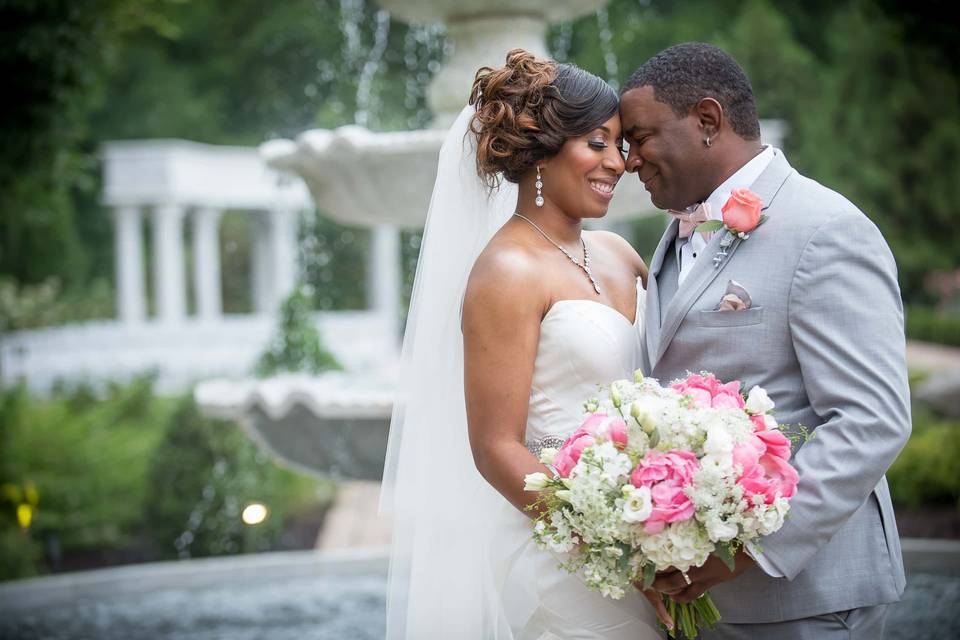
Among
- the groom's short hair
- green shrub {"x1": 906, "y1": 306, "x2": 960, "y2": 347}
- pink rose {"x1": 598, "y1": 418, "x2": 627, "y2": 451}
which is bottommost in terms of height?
green shrub {"x1": 906, "y1": 306, "x2": 960, "y2": 347}

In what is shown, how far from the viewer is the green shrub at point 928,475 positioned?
9.34 meters

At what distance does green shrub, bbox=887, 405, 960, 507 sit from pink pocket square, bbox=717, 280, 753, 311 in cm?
720

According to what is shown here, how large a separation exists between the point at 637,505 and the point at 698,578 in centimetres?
33

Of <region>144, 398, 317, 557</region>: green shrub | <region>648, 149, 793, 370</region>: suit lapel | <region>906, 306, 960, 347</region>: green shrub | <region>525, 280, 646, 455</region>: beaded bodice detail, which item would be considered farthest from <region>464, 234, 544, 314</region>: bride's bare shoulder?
<region>906, 306, 960, 347</region>: green shrub

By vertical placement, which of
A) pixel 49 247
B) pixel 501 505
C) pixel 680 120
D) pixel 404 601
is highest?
pixel 680 120

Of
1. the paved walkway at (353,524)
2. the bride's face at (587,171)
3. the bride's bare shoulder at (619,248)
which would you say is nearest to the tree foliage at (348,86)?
the paved walkway at (353,524)

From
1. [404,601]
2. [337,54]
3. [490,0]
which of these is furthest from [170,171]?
[404,601]

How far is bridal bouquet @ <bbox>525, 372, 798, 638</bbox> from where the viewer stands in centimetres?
248

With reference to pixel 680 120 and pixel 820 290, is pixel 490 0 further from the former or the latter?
pixel 820 290

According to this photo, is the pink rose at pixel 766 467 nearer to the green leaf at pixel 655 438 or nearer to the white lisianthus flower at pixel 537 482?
the green leaf at pixel 655 438

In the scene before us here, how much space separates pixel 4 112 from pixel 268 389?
14.9 ft

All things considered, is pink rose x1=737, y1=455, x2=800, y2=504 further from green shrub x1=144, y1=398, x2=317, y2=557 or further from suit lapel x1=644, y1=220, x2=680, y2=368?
green shrub x1=144, y1=398, x2=317, y2=557

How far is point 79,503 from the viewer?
954 cm

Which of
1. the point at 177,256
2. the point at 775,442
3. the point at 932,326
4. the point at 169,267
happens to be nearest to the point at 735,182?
the point at 775,442
